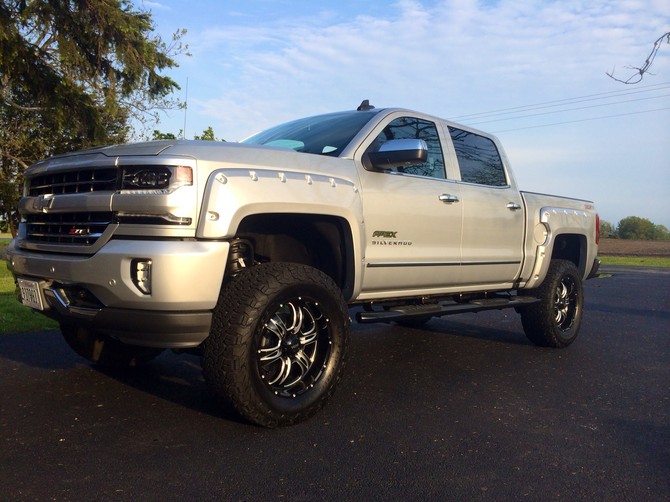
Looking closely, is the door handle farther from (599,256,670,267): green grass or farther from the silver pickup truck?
(599,256,670,267): green grass

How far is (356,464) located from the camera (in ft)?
10.6

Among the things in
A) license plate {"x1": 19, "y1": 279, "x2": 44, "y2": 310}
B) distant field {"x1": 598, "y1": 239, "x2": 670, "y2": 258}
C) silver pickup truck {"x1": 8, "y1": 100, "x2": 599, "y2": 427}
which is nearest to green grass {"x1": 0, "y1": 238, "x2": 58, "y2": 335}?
license plate {"x1": 19, "y1": 279, "x2": 44, "y2": 310}

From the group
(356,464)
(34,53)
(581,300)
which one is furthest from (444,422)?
(34,53)

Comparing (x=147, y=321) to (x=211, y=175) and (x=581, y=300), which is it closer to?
(x=211, y=175)

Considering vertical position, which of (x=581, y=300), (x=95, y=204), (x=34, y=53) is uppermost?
(x=34, y=53)

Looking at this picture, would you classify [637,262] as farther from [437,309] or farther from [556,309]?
[437,309]

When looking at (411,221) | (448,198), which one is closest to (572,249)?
(448,198)

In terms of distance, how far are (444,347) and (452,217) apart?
1.71 metres

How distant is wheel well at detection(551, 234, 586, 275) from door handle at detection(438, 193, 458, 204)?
237cm

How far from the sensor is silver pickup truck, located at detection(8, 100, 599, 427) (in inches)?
133

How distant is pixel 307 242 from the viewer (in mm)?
4535

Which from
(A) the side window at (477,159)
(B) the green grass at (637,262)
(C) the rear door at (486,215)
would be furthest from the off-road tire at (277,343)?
(B) the green grass at (637,262)

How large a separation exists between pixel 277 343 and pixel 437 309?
5.62 ft

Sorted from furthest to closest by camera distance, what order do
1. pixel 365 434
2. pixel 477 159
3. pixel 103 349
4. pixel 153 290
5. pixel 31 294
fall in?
pixel 477 159 < pixel 103 349 < pixel 31 294 < pixel 365 434 < pixel 153 290
